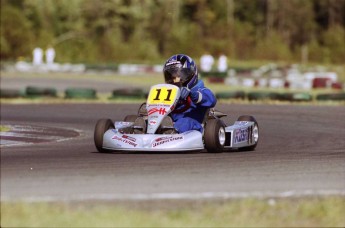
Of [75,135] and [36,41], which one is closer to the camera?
[75,135]

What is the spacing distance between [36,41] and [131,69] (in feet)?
59.4

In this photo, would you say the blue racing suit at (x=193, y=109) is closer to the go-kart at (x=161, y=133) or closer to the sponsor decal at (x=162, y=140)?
the go-kart at (x=161, y=133)

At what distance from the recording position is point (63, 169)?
372 inches

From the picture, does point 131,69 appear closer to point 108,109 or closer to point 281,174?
point 108,109

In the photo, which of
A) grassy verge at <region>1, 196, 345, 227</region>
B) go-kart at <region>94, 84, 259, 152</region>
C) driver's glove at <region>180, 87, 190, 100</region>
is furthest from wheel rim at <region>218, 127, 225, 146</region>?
grassy verge at <region>1, 196, 345, 227</region>

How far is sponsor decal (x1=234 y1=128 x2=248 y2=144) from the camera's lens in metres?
11.9

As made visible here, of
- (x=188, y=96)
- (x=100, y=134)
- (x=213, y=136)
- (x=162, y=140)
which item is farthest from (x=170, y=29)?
(x=162, y=140)

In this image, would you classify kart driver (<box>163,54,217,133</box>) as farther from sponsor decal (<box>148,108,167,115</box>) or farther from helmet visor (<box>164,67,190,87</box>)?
sponsor decal (<box>148,108,167,115</box>)

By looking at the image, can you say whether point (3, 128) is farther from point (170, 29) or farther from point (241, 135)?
point (170, 29)

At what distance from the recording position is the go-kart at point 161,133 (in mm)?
11172

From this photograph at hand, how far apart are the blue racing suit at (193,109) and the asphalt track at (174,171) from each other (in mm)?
487

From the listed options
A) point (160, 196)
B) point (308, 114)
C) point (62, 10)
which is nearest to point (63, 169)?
point (160, 196)

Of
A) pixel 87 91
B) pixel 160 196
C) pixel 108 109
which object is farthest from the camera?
pixel 87 91

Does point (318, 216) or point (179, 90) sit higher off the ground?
point (179, 90)
